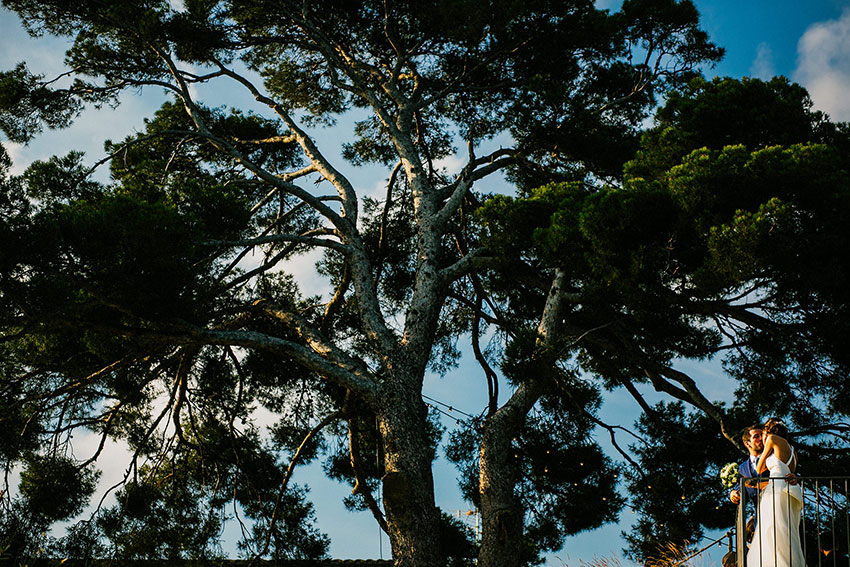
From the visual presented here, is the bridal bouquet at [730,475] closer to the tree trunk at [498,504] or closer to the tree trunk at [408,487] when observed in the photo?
the tree trunk at [498,504]

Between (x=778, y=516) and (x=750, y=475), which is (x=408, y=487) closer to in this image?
(x=750, y=475)

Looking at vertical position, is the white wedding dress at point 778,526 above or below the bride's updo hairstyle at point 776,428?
below

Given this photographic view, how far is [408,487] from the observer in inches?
330

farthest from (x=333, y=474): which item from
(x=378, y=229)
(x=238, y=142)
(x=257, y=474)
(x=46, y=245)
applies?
(x=46, y=245)

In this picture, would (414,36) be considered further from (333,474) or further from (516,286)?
(333,474)

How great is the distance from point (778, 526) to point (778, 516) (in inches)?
3.1

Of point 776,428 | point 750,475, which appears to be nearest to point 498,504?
point 750,475

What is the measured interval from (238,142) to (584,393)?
7024 millimetres

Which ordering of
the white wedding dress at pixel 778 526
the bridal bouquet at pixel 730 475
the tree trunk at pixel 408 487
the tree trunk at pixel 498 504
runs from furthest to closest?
the tree trunk at pixel 408 487 → the tree trunk at pixel 498 504 → the bridal bouquet at pixel 730 475 → the white wedding dress at pixel 778 526

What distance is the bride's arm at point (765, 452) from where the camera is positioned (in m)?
6.68

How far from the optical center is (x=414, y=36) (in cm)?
1337

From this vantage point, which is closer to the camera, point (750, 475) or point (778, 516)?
point (778, 516)

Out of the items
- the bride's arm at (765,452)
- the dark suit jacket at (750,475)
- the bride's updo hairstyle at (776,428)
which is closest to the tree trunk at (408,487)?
the dark suit jacket at (750,475)

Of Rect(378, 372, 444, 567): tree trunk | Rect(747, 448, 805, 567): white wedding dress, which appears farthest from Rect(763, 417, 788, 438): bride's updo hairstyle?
Rect(378, 372, 444, 567): tree trunk
